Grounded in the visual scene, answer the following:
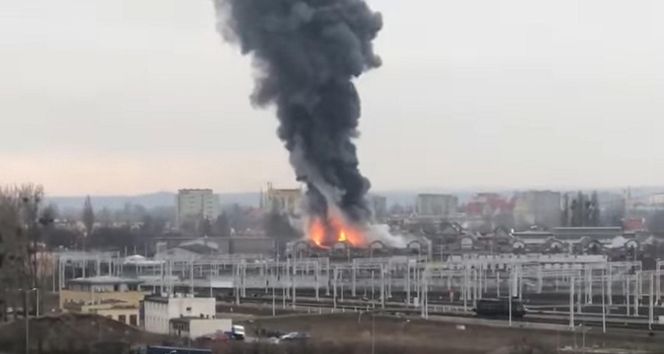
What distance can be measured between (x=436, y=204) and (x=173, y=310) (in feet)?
323

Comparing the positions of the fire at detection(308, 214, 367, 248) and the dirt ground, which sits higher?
the fire at detection(308, 214, 367, 248)

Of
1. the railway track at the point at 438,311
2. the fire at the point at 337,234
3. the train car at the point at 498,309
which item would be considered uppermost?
the fire at the point at 337,234

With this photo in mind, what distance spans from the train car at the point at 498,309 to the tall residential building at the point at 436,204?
9047 centimetres

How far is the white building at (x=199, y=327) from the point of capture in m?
29.8

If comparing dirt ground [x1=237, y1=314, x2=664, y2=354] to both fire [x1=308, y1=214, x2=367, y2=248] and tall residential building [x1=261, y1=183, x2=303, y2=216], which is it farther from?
tall residential building [x1=261, y1=183, x2=303, y2=216]

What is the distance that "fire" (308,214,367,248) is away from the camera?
53.2 metres

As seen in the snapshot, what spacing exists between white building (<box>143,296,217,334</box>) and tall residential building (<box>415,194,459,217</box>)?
91085 mm

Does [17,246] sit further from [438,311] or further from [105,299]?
[438,311]

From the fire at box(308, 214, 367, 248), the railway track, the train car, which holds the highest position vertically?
the fire at box(308, 214, 367, 248)

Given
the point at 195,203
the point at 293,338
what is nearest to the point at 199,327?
the point at 293,338

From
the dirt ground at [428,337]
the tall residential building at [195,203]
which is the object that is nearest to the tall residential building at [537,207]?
the tall residential building at [195,203]

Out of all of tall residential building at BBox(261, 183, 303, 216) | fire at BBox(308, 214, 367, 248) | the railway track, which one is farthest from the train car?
tall residential building at BBox(261, 183, 303, 216)

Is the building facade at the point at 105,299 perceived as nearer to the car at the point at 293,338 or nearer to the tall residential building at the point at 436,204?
the car at the point at 293,338

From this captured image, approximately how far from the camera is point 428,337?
28172mm
